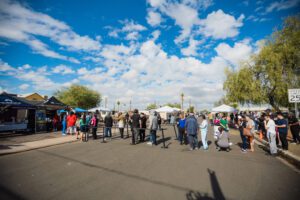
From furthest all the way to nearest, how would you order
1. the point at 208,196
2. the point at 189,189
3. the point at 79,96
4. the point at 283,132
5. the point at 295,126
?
the point at 79,96, the point at 295,126, the point at 283,132, the point at 189,189, the point at 208,196

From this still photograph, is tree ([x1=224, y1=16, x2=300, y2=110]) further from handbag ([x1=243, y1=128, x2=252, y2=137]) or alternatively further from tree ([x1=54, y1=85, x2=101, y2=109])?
tree ([x1=54, y1=85, x2=101, y2=109])

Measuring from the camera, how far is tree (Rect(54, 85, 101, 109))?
4997 centimetres

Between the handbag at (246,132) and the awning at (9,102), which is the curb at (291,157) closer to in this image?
the handbag at (246,132)

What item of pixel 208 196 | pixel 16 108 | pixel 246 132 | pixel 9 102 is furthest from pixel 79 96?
pixel 208 196

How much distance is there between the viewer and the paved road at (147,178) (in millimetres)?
3816

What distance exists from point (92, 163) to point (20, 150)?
15.8 ft

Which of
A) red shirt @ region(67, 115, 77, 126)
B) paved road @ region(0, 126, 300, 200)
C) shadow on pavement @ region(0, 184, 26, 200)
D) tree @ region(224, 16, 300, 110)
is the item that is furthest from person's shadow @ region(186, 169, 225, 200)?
tree @ region(224, 16, 300, 110)

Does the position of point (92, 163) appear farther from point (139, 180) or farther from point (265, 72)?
point (265, 72)

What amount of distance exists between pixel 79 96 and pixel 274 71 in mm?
47889

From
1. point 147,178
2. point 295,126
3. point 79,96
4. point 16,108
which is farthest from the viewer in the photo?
point 79,96

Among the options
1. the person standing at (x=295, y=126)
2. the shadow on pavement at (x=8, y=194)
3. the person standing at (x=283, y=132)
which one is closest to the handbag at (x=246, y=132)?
the person standing at (x=283, y=132)

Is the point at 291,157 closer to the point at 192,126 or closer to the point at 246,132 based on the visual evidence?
the point at 246,132

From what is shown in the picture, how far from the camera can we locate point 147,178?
473 cm

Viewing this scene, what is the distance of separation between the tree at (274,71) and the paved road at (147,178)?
61.1 feet
